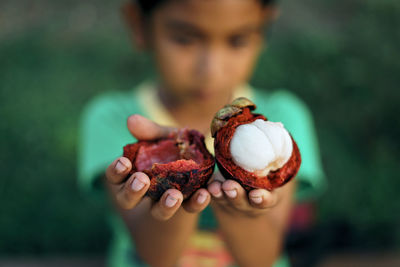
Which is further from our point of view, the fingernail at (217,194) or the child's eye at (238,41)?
the child's eye at (238,41)

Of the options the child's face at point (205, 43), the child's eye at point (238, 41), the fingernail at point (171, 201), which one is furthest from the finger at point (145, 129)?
the child's eye at point (238, 41)

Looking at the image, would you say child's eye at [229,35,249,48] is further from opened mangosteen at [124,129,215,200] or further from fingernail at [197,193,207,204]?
fingernail at [197,193,207,204]

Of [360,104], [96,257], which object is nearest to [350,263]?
[360,104]

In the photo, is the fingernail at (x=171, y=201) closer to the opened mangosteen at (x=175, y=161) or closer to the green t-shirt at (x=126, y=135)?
the opened mangosteen at (x=175, y=161)

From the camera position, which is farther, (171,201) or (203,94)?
(203,94)

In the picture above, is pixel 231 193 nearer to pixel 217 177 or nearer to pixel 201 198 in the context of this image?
pixel 201 198

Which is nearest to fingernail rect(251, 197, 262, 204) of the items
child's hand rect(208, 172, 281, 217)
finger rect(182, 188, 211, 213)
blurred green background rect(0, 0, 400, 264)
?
child's hand rect(208, 172, 281, 217)

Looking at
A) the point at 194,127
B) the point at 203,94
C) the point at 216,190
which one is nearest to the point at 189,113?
the point at 194,127
